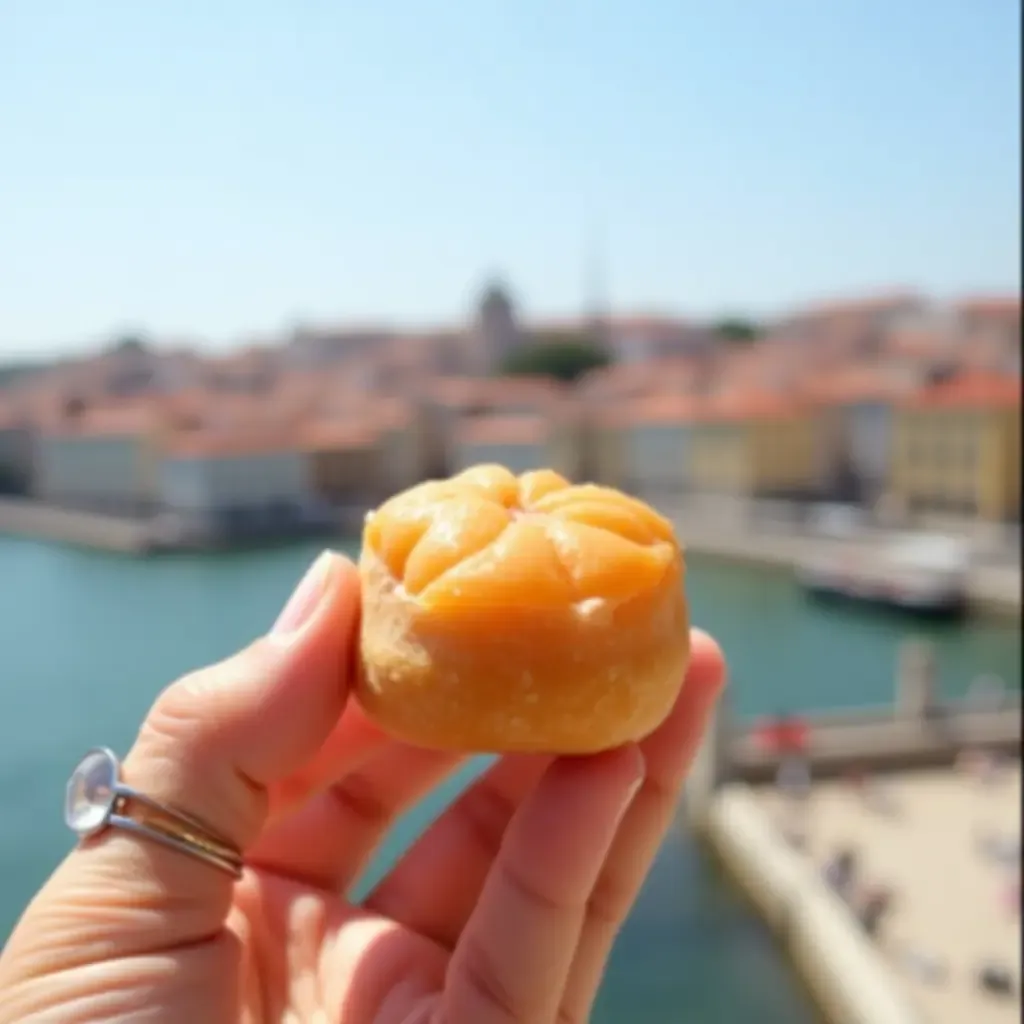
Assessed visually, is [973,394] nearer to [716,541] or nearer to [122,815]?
[716,541]

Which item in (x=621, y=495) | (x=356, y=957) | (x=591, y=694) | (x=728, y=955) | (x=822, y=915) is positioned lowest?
(x=728, y=955)

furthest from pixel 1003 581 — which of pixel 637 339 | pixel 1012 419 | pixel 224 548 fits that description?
pixel 637 339

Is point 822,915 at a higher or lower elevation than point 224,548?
higher

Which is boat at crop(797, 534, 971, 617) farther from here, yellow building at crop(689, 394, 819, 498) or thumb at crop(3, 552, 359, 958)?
thumb at crop(3, 552, 359, 958)

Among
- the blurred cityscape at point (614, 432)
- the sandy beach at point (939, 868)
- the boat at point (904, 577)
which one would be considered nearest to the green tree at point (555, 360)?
the blurred cityscape at point (614, 432)

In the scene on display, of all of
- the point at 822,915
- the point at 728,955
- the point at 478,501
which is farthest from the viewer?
the point at 728,955

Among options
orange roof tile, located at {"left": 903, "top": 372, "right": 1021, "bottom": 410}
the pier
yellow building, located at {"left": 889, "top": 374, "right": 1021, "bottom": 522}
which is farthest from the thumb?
orange roof tile, located at {"left": 903, "top": 372, "right": 1021, "bottom": 410}

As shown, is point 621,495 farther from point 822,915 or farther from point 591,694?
point 822,915

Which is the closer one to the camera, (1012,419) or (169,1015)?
(169,1015)
